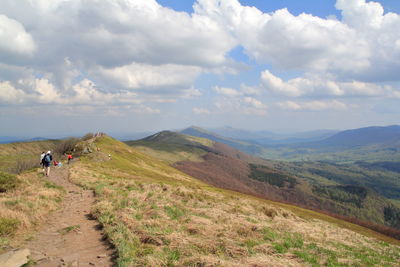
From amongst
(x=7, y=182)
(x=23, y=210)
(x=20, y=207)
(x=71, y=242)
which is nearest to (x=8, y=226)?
(x=23, y=210)

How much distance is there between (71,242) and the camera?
14.4m

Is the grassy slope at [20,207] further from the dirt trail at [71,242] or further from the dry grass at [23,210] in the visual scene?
the dirt trail at [71,242]

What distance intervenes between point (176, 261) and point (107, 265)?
10.8 ft

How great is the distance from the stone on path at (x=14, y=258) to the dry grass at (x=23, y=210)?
6.11 ft

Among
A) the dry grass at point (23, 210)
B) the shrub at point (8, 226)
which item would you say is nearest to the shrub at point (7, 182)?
the dry grass at point (23, 210)

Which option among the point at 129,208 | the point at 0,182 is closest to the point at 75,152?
the point at 0,182

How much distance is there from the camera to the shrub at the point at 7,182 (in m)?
24.0

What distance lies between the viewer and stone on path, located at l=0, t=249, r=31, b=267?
1054cm

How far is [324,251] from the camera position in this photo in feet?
51.4

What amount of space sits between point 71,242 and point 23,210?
247 inches

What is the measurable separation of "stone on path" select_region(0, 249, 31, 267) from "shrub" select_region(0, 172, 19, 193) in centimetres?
1629

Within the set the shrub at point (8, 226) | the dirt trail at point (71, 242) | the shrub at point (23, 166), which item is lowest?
the shrub at point (23, 166)

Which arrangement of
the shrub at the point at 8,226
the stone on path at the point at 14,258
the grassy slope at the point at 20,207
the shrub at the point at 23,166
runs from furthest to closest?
1. the shrub at the point at 23,166
2. the grassy slope at the point at 20,207
3. the shrub at the point at 8,226
4. the stone on path at the point at 14,258

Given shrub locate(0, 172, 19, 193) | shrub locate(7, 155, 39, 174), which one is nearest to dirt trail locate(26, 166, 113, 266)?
shrub locate(0, 172, 19, 193)
